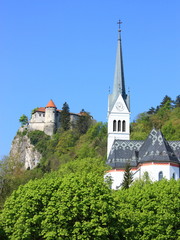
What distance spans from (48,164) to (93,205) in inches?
3867

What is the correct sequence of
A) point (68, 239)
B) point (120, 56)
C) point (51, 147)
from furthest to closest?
1. point (51, 147)
2. point (120, 56)
3. point (68, 239)

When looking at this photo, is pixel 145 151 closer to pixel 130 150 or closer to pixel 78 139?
pixel 130 150

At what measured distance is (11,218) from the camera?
37688mm

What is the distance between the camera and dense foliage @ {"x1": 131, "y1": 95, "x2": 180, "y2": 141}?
110 m

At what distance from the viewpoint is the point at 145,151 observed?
71.2 meters

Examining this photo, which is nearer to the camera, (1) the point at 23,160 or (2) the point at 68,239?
(2) the point at 68,239

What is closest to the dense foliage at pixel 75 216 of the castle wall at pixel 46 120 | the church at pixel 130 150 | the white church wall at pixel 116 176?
the church at pixel 130 150

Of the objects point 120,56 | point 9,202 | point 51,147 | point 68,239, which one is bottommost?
point 68,239

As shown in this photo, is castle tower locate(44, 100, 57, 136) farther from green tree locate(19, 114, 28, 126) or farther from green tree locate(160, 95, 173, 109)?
green tree locate(160, 95, 173, 109)

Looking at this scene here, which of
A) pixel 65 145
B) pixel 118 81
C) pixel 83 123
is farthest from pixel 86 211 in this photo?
pixel 83 123

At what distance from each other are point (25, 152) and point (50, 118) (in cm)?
1435

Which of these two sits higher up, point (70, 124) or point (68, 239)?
point (70, 124)

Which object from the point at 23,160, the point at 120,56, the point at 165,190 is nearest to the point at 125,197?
the point at 165,190

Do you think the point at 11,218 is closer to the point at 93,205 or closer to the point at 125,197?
the point at 93,205
